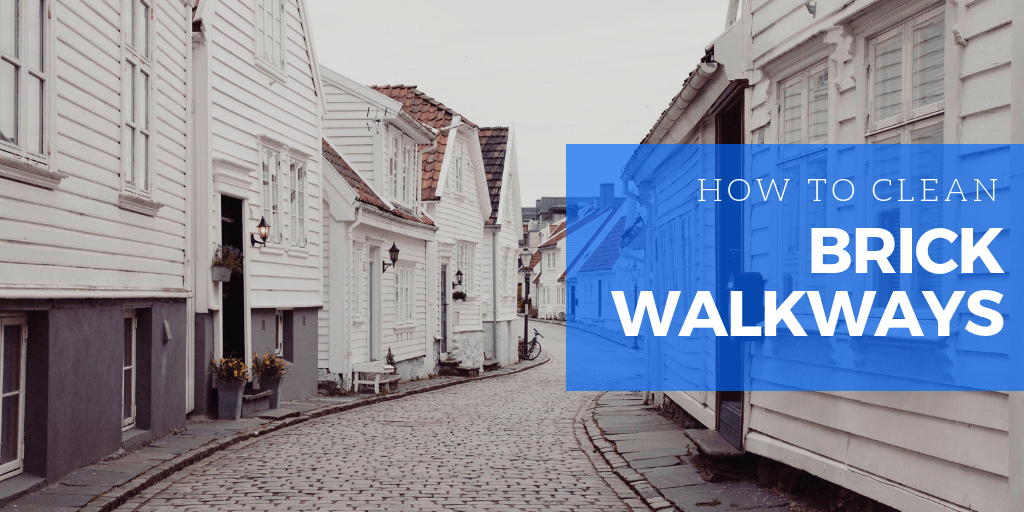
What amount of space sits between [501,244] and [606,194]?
33587 millimetres

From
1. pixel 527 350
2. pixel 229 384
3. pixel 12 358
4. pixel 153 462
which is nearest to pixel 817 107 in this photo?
pixel 12 358

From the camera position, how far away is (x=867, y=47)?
6.66 meters

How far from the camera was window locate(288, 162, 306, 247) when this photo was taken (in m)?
16.7

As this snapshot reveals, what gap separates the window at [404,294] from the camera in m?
22.5

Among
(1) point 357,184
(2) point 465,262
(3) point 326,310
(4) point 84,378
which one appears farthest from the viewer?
(2) point 465,262

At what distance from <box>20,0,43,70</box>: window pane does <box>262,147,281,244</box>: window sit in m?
7.35

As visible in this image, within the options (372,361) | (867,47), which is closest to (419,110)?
(372,361)

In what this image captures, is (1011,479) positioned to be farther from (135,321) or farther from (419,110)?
(419,110)

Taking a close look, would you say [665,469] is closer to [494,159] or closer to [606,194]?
[494,159]

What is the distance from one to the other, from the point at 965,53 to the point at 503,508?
15.8ft

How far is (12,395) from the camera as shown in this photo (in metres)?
7.88

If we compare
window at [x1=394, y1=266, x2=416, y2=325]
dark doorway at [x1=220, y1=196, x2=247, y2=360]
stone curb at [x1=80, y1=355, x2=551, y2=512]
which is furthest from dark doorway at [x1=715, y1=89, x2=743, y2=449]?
window at [x1=394, y1=266, x2=416, y2=325]

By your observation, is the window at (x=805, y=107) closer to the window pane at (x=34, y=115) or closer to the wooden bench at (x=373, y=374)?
the window pane at (x=34, y=115)

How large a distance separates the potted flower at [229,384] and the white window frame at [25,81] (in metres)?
5.58
